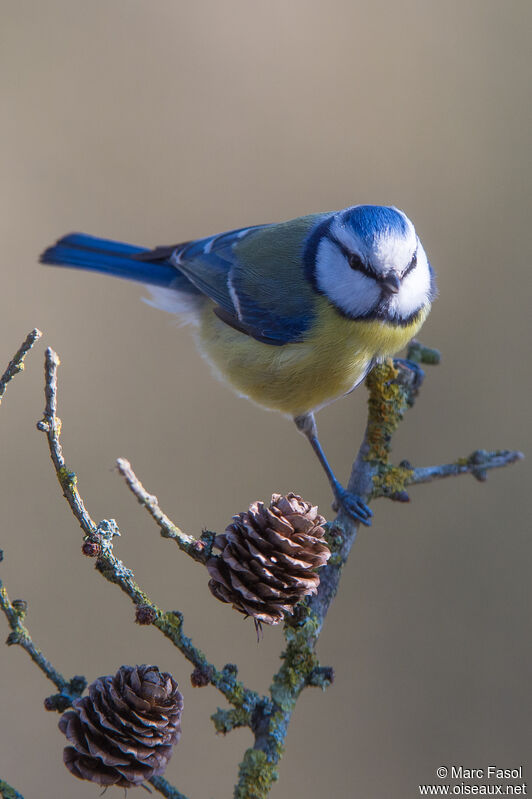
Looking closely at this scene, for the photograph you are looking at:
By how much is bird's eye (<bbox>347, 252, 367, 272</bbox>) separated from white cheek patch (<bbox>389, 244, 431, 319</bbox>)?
10cm

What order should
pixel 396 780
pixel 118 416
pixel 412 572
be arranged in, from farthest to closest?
pixel 118 416 → pixel 412 572 → pixel 396 780

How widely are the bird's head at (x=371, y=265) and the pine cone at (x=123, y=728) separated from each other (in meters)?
1.02

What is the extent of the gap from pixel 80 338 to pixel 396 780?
1.89 meters

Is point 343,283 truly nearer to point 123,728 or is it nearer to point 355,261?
point 355,261

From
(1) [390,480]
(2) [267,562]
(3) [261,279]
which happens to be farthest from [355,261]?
(2) [267,562]

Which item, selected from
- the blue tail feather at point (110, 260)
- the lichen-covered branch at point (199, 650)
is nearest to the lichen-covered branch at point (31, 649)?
the lichen-covered branch at point (199, 650)

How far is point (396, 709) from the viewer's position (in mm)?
2520

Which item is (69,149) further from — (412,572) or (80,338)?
(412,572)

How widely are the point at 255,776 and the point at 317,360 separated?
99cm

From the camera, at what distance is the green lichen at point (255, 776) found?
3.42 ft

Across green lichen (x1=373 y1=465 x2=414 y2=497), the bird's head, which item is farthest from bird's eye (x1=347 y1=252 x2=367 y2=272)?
green lichen (x1=373 y1=465 x2=414 y2=497)

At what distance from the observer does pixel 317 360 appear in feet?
6.01

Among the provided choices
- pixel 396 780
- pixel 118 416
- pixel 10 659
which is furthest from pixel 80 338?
pixel 396 780

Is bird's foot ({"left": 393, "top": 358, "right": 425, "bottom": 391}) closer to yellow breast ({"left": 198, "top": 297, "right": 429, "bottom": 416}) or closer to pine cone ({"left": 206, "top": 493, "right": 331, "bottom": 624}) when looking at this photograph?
yellow breast ({"left": 198, "top": 297, "right": 429, "bottom": 416})
